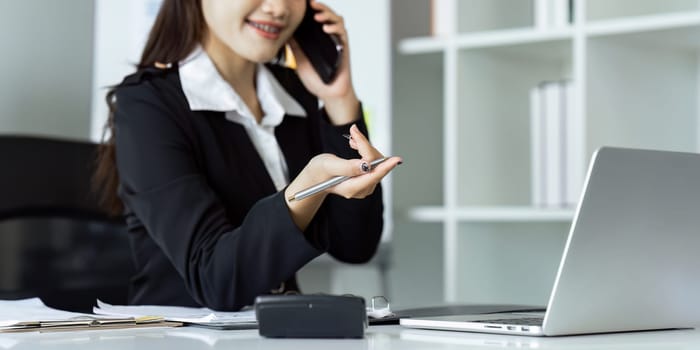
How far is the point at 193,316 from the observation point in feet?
3.70

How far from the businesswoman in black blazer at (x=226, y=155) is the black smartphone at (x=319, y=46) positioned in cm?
1

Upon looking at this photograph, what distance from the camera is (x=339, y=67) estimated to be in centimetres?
173

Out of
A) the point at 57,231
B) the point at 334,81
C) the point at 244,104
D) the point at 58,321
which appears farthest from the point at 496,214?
the point at 58,321

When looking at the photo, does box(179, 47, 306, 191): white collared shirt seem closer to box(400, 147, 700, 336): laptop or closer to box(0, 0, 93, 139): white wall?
box(400, 147, 700, 336): laptop

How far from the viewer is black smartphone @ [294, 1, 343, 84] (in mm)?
1732

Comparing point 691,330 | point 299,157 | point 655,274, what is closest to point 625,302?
point 655,274

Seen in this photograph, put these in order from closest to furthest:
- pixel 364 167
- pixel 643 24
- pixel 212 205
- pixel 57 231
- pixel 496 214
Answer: pixel 364 167 < pixel 212 205 < pixel 57 231 < pixel 643 24 < pixel 496 214

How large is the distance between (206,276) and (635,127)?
130cm

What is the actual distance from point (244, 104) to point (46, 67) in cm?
97

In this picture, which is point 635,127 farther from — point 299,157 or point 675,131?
point 299,157

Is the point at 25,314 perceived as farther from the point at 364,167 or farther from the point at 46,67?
the point at 46,67

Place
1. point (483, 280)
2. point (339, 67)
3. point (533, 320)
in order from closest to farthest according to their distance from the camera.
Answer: point (533, 320)
point (339, 67)
point (483, 280)

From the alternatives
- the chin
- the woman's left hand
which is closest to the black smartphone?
the woman's left hand

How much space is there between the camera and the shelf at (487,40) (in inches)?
89.9
